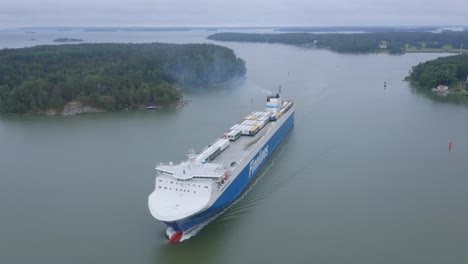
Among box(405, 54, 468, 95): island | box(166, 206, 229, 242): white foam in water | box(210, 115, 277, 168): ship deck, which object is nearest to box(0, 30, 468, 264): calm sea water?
box(166, 206, 229, 242): white foam in water

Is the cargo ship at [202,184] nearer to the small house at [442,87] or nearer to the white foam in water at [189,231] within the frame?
the white foam in water at [189,231]

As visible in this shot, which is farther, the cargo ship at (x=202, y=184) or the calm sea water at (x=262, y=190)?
the cargo ship at (x=202, y=184)

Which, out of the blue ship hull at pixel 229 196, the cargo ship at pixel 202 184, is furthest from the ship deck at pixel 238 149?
the blue ship hull at pixel 229 196

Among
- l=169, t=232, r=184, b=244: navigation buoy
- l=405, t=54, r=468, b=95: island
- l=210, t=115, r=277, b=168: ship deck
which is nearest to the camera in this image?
l=169, t=232, r=184, b=244: navigation buoy

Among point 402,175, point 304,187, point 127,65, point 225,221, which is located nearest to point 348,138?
point 402,175

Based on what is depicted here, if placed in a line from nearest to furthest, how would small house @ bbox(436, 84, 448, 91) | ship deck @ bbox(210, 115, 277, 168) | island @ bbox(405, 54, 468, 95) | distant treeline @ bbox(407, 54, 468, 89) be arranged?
ship deck @ bbox(210, 115, 277, 168)
small house @ bbox(436, 84, 448, 91)
island @ bbox(405, 54, 468, 95)
distant treeline @ bbox(407, 54, 468, 89)

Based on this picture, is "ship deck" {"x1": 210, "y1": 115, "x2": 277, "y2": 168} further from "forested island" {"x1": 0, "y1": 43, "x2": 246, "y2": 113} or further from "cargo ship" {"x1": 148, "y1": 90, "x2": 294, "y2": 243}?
"forested island" {"x1": 0, "y1": 43, "x2": 246, "y2": 113}

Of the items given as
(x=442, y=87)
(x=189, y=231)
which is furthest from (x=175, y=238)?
(x=442, y=87)
